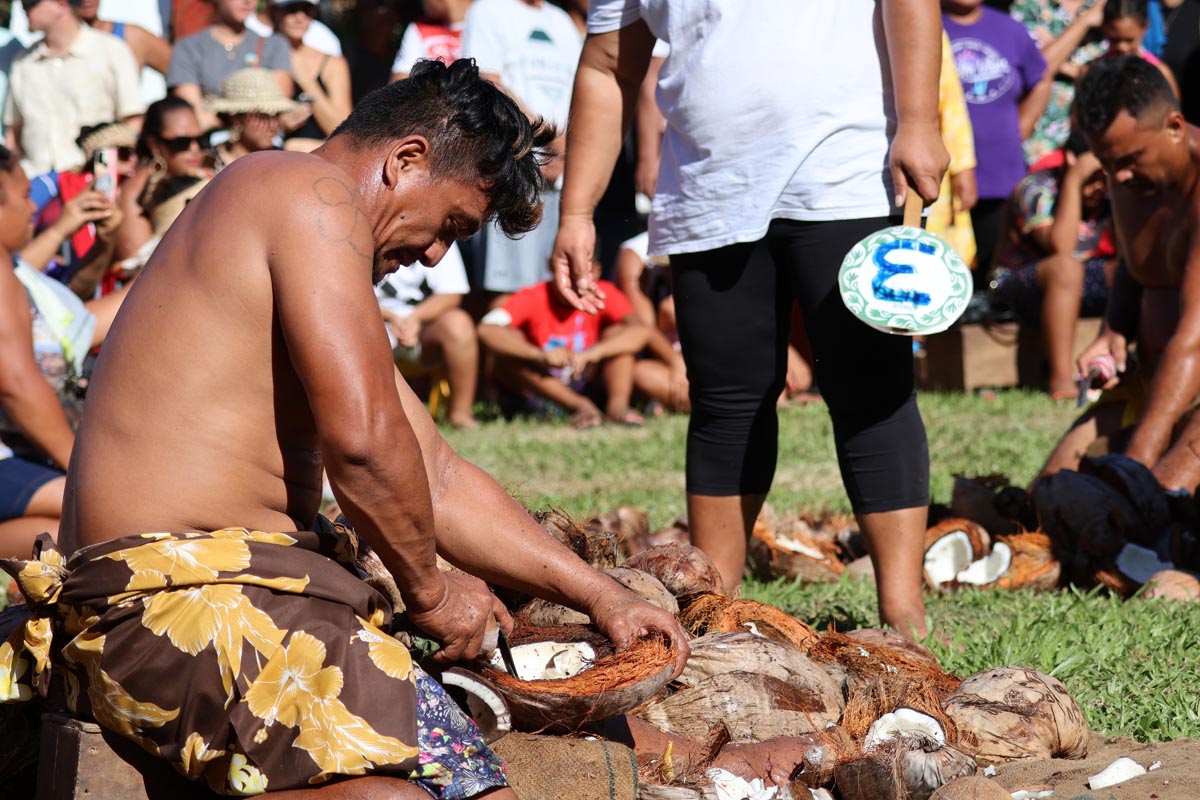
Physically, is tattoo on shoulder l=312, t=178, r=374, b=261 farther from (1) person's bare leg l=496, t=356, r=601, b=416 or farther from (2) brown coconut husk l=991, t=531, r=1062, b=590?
(1) person's bare leg l=496, t=356, r=601, b=416

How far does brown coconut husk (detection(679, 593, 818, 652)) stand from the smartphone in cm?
542

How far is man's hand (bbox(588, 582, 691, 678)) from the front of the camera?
281 centimetres

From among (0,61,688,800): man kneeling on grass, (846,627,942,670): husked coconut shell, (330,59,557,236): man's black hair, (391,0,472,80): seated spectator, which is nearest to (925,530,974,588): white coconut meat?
(846,627,942,670): husked coconut shell

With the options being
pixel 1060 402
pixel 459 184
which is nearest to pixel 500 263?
pixel 1060 402

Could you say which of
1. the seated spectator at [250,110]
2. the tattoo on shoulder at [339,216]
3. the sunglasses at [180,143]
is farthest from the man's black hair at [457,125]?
the seated spectator at [250,110]

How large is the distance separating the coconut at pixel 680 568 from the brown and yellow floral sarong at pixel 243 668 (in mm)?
1101

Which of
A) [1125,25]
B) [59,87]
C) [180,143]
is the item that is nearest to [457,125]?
[180,143]

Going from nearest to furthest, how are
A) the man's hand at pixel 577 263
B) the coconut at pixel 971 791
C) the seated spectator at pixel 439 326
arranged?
the coconut at pixel 971 791, the man's hand at pixel 577 263, the seated spectator at pixel 439 326

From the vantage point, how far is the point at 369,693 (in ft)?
7.79

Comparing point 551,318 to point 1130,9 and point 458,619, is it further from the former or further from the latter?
point 458,619

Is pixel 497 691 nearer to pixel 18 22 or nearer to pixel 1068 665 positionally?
pixel 1068 665

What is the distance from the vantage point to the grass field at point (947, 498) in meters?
3.63

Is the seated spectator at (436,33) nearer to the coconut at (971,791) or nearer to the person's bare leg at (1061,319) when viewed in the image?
the person's bare leg at (1061,319)

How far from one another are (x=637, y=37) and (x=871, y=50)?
74cm
